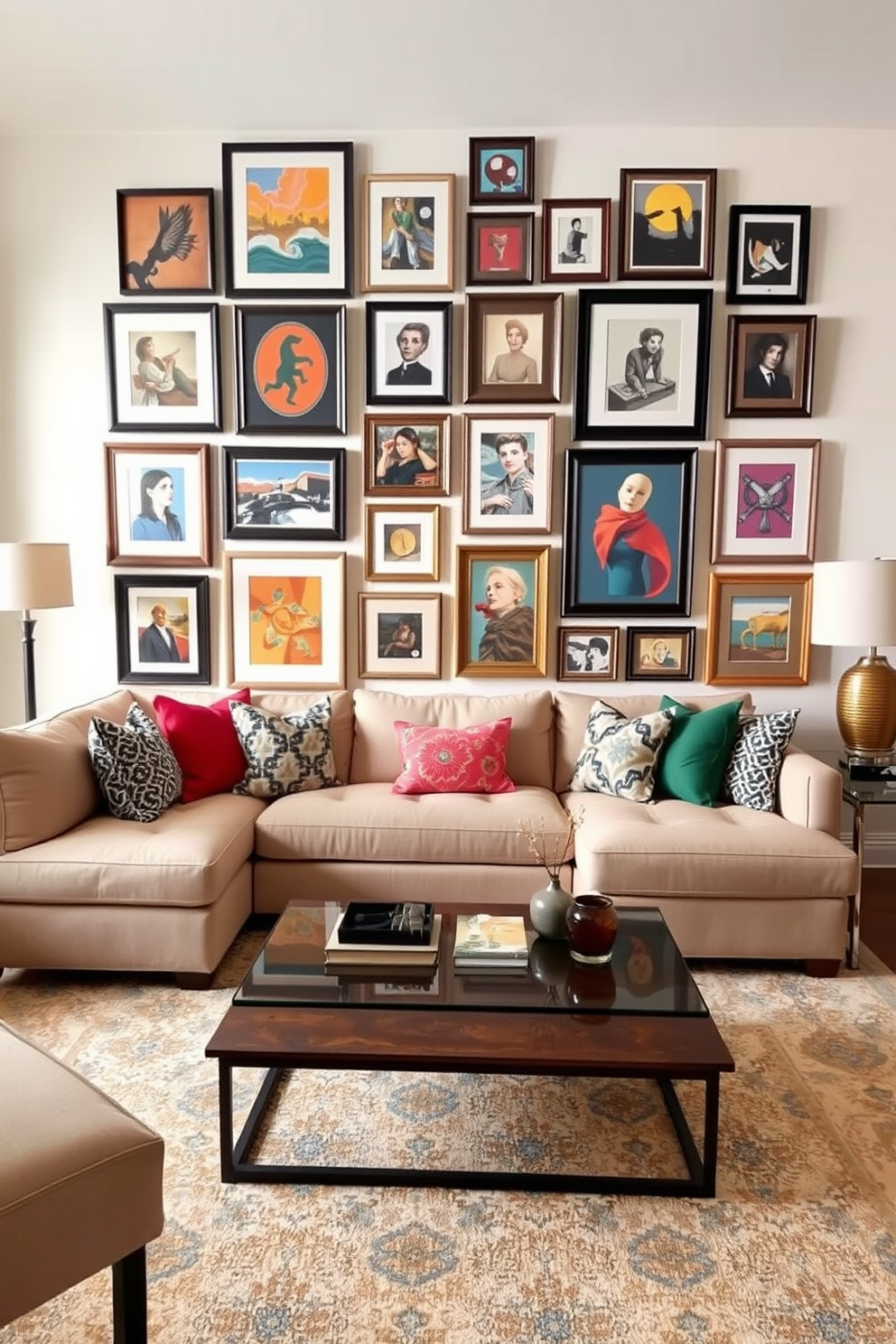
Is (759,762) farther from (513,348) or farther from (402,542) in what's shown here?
(513,348)

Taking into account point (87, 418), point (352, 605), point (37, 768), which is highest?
point (87, 418)

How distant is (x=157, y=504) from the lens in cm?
426

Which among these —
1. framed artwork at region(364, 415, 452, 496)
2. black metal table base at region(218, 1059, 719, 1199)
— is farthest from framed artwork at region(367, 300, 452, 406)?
black metal table base at region(218, 1059, 719, 1199)

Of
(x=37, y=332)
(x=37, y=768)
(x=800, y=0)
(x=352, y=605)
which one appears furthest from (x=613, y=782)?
(x=37, y=332)

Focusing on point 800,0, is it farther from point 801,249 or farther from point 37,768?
point 37,768

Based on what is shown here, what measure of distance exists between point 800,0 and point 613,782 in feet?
Answer: 9.08

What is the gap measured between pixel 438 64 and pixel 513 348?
1098mm

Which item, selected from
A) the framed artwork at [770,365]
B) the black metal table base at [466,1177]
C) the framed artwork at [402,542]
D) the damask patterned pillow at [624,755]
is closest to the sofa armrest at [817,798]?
the damask patterned pillow at [624,755]

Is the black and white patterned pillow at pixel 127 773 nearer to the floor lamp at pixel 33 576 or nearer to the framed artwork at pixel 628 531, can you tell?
the floor lamp at pixel 33 576

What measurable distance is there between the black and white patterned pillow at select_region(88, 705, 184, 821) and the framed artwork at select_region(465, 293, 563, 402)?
207 cm

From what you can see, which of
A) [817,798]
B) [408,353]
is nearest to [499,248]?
[408,353]

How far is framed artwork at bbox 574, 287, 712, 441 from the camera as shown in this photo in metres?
4.07

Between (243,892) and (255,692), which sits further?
(255,692)

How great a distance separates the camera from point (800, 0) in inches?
121
